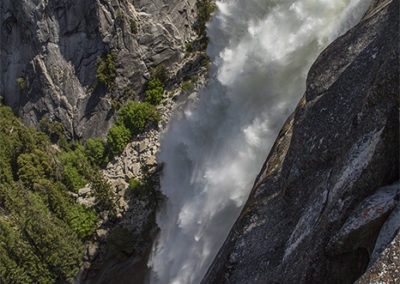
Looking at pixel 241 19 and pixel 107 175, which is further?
pixel 107 175

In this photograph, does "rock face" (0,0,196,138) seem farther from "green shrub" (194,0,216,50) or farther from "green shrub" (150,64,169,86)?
"green shrub" (150,64,169,86)

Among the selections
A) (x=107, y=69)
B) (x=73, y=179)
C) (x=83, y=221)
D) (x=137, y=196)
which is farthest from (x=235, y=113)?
(x=73, y=179)

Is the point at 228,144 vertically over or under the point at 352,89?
over

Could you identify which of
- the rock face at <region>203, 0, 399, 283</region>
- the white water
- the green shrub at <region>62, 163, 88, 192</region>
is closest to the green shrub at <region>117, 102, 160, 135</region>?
the green shrub at <region>62, 163, 88, 192</region>

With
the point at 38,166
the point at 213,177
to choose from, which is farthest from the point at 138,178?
the point at 213,177

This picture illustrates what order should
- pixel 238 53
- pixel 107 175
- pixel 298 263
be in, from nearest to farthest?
pixel 298 263, pixel 238 53, pixel 107 175

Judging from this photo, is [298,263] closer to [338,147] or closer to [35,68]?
[338,147]

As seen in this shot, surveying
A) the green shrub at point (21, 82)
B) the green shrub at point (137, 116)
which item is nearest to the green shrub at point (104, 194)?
the green shrub at point (137, 116)

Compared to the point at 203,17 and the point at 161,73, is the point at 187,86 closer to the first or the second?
the point at 161,73
